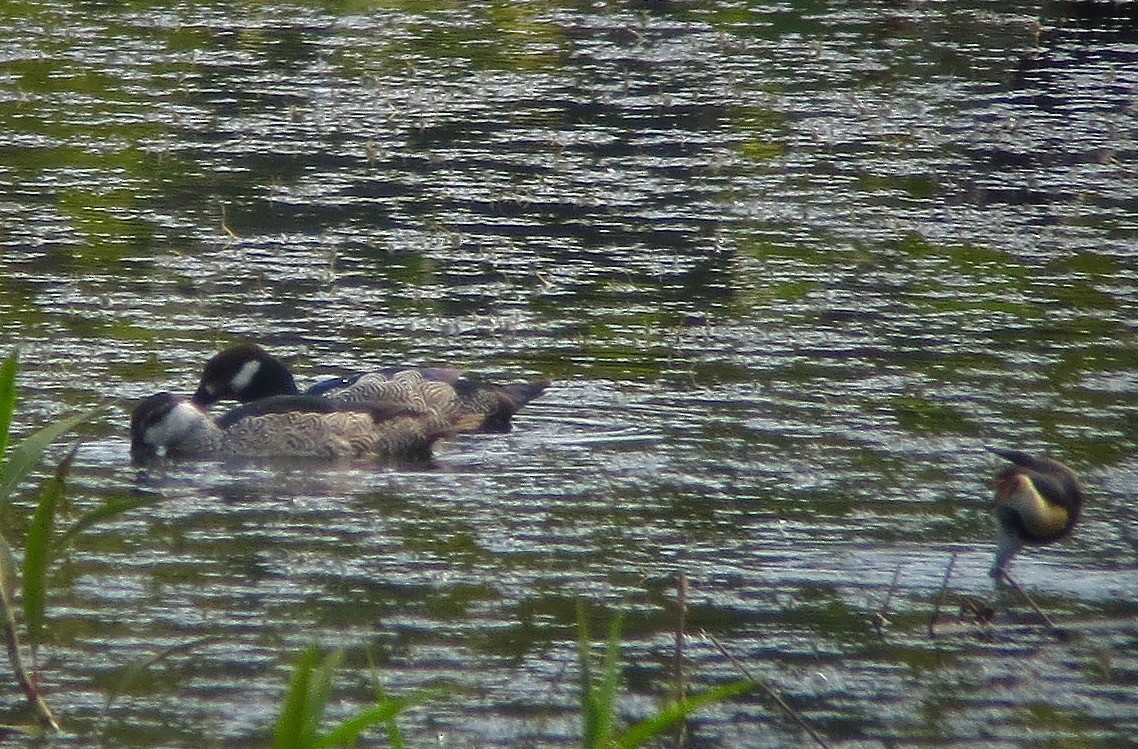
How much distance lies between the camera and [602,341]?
12492 millimetres

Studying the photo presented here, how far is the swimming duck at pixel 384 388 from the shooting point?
444 inches

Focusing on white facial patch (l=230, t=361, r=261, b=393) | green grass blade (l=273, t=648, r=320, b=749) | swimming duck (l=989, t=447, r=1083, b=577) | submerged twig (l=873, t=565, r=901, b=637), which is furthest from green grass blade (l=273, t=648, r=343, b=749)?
white facial patch (l=230, t=361, r=261, b=393)

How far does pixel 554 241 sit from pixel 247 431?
12.0ft

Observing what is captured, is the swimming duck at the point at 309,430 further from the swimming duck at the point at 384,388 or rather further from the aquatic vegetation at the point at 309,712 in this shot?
the aquatic vegetation at the point at 309,712

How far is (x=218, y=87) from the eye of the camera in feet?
64.3

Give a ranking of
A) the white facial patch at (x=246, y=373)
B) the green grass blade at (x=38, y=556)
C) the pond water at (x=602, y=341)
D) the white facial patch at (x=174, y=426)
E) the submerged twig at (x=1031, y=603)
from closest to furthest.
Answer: the green grass blade at (x=38, y=556) → the pond water at (x=602, y=341) → the submerged twig at (x=1031, y=603) → the white facial patch at (x=174, y=426) → the white facial patch at (x=246, y=373)

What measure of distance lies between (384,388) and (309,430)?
1.41 feet

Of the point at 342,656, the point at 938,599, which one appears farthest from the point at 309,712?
the point at 938,599

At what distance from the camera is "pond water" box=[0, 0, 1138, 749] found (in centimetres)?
795

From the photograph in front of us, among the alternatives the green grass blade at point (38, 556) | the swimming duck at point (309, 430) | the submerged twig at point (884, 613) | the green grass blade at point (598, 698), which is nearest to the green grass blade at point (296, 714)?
the green grass blade at point (598, 698)

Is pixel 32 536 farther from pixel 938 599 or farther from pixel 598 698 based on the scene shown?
pixel 938 599

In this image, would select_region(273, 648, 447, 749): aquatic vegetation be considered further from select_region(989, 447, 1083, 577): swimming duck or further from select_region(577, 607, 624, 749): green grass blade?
select_region(989, 447, 1083, 577): swimming duck

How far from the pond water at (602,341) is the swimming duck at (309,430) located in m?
0.18

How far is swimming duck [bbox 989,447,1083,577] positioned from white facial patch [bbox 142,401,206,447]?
4.02 m
